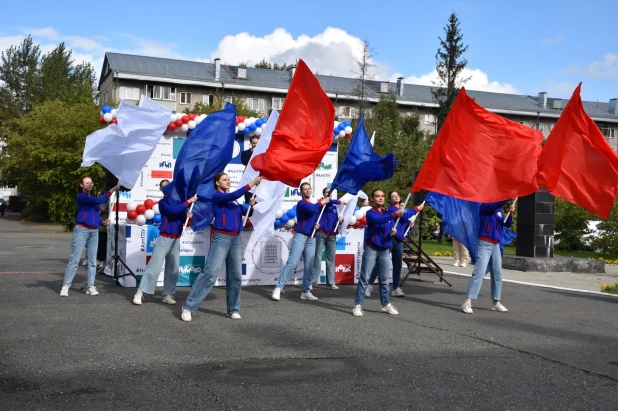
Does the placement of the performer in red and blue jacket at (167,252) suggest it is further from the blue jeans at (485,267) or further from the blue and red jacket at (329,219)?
the blue jeans at (485,267)

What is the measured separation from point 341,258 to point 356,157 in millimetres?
3109

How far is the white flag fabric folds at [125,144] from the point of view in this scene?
37.5ft

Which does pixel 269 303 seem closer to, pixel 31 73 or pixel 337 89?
pixel 337 89

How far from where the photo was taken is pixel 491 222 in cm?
1062

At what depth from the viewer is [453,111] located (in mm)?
10203

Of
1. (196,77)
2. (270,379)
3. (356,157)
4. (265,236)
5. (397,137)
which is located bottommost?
(270,379)

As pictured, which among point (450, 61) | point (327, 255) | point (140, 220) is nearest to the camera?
point (140, 220)

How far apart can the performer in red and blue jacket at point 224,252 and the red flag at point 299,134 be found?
63 cm

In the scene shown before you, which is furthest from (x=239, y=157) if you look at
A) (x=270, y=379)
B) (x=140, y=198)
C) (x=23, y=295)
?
(x=270, y=379)

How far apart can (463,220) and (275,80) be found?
59.3 meters

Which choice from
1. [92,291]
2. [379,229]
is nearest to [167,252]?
[92,291]

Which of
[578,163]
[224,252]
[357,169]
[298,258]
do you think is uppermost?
[578,163]

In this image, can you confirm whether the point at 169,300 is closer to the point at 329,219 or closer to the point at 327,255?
the point at 329,219

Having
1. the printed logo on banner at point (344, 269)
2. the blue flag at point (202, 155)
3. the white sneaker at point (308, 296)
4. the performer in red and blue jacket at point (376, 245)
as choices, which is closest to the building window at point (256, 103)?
the printed logo on banner at point (344, 269)
